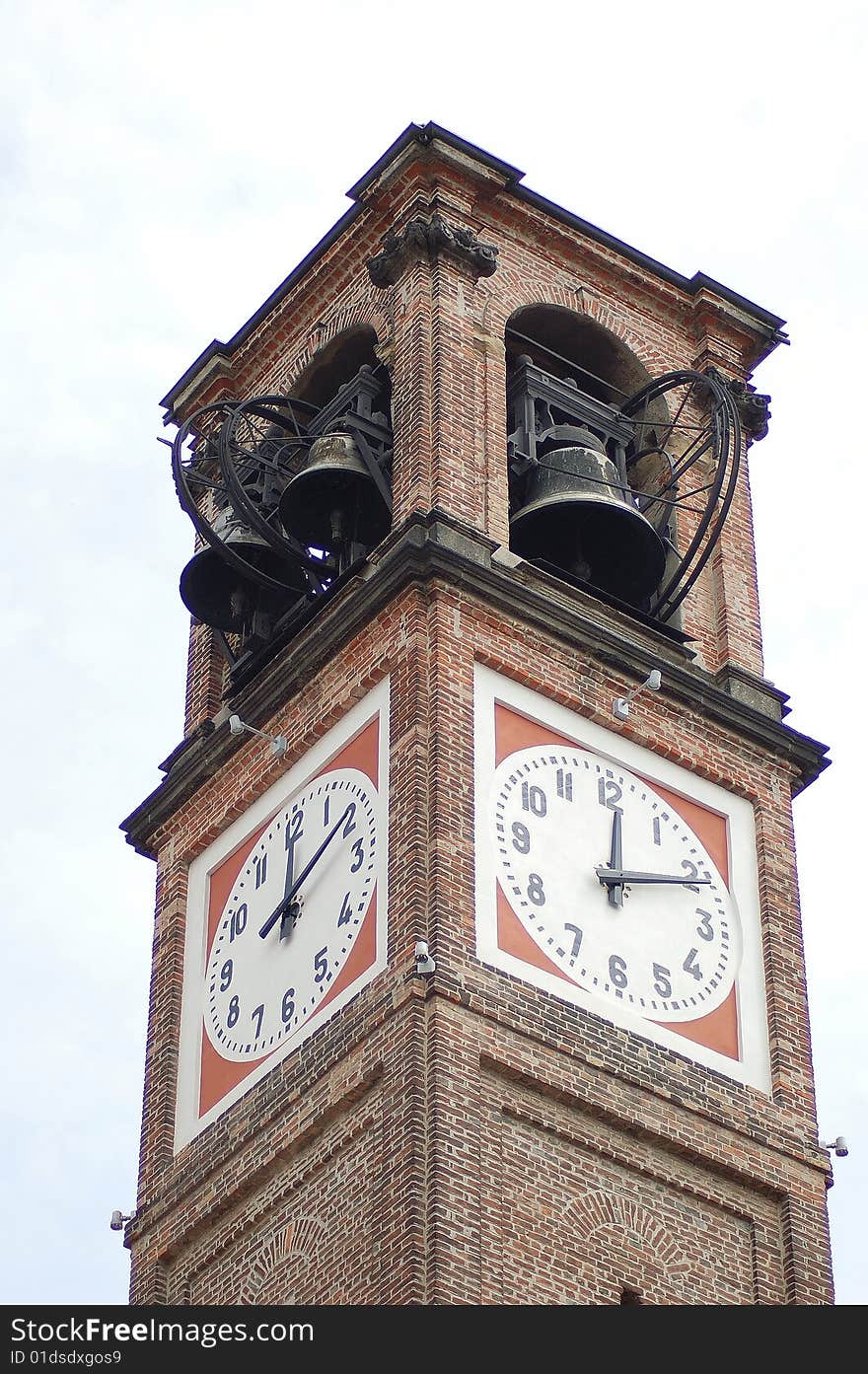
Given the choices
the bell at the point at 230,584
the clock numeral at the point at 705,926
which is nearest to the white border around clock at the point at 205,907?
the clock numeral at the point at 705,926

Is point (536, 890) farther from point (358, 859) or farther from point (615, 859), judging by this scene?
point (358, 859)

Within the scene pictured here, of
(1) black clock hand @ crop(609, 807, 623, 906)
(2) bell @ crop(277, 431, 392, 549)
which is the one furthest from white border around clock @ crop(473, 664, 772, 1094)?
(2) bell @ crop(277, 431, 392, 549)

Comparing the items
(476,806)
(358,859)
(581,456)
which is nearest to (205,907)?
(358,859)

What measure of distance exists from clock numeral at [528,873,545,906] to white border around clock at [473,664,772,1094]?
1.17 ft

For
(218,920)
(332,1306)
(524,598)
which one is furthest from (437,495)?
(332,1306)

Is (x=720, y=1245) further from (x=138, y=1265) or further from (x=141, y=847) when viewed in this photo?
(x=141, y=847)

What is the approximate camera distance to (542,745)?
32875 mm

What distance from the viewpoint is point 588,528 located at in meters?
35.5

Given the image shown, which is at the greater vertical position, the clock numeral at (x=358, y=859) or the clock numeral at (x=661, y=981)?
the clock numeral at (x=358, y=859)

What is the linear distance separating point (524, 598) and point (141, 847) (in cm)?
504

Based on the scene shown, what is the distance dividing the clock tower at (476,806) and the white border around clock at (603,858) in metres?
0.04

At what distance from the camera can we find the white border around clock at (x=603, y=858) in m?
31.1

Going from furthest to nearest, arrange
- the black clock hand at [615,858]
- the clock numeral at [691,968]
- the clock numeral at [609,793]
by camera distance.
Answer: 1. the clock numeral at [609,793]
2. the clock numeral at [691,968]
3. the black clock hand at [615,858]

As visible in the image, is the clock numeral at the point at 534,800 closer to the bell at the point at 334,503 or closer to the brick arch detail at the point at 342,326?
the bell at the point at 334,503
